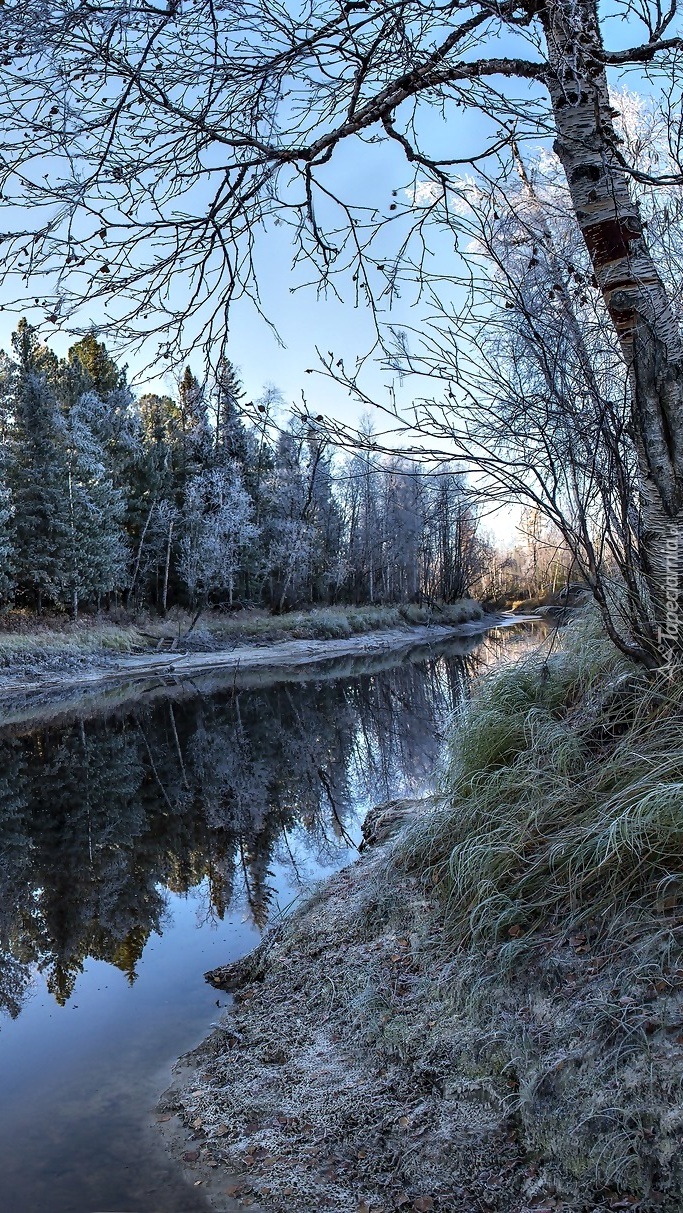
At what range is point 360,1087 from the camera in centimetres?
270

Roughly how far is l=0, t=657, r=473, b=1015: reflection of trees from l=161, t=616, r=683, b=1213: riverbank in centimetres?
201

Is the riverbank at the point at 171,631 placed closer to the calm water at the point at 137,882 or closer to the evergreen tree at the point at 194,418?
the calm water at the point at 137,882

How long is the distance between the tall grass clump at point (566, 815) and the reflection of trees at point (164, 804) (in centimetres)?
239

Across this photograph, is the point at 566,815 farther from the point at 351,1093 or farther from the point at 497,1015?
the point at 351,1093

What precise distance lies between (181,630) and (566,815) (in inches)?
888

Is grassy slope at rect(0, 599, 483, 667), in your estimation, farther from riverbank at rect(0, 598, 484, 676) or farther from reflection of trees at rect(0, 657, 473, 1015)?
reflection of trees at rect(0, 657, 473, 1015)

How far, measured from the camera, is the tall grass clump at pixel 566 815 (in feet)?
8.56

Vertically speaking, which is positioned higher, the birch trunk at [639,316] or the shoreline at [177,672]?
the birch trunk at [639,316]


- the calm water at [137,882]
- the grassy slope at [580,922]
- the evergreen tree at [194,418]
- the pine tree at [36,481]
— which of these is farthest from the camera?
the pine tree at [36,481]

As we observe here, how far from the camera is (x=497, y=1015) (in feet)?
8.48

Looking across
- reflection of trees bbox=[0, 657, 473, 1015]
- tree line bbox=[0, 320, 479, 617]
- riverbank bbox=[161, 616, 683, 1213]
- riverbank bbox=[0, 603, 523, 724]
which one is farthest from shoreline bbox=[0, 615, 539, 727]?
riverbank bbox=[161, 616, 683, 1213]

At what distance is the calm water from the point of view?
10.0 feet

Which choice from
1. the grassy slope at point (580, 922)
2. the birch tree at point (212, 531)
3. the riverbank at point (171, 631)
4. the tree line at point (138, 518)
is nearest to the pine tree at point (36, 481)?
the tree line at point (138, 518)

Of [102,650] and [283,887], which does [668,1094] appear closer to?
[283,887]
